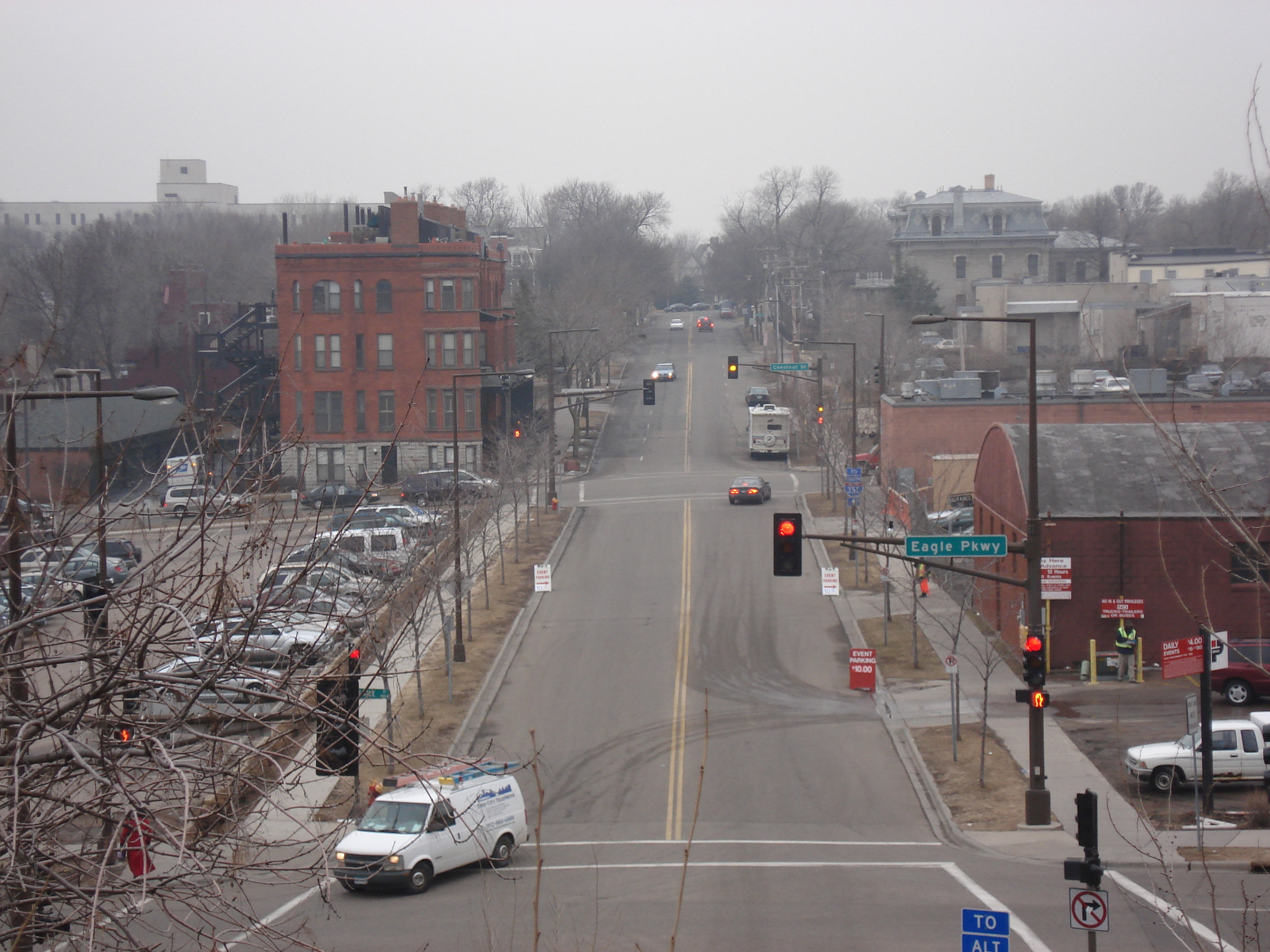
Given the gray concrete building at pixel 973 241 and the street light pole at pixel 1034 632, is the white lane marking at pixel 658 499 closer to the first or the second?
the street light pole at pixel 1034 632

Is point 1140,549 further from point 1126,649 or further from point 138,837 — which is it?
point 138,837

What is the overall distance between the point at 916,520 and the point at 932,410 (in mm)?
19007

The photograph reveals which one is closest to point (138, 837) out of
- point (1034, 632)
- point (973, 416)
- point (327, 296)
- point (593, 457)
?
point (1034, 632)

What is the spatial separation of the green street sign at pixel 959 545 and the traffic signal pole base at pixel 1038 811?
417cm

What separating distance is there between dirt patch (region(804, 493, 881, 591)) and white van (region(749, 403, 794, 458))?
1292cm

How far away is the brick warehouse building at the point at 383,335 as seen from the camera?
2436 inches

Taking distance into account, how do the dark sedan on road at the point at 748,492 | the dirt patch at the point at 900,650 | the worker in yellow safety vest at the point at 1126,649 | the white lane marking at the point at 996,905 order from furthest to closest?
the dark sedan on road at the point at 748,492
the dirt patch at the point at 900,650
the worker in yellow safety vest at the point at 1126,649
the white lane marking at the point at 996,905

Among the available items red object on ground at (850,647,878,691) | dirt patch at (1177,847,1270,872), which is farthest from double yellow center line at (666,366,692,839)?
dirt patch at (1177,847,1270,872)

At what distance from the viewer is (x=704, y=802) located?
859 inches

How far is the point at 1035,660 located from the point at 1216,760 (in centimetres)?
440

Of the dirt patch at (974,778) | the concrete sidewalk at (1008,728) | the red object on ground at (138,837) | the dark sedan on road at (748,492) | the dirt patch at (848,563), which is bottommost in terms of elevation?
the dirt patch at (974,778)

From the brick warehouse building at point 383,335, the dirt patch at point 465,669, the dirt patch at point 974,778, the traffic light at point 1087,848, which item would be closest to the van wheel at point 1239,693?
the dirt patch at point 974,778

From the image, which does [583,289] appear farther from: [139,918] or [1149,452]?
[139,918]

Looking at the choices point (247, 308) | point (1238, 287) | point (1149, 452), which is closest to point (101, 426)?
point (1149, 452)
